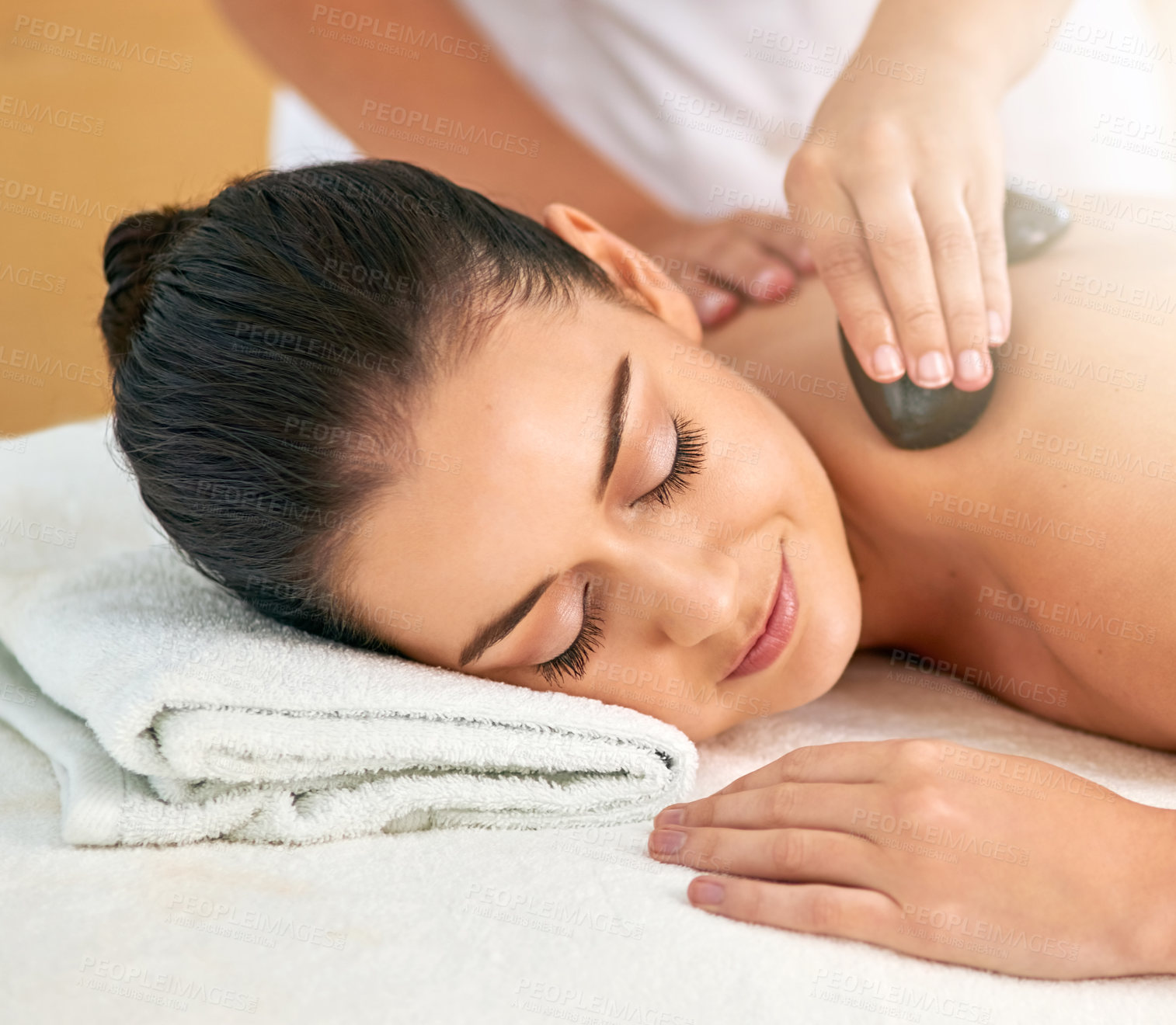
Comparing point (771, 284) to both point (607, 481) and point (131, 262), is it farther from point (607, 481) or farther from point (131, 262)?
point (131, 262)

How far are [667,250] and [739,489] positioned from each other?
0.82 meters

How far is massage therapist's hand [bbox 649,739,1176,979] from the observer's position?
646 millimetres

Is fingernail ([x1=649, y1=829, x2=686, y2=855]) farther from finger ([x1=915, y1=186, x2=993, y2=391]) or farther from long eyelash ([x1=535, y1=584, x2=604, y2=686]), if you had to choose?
finger ([x1=915, y1=186, x2=993, y2=391])

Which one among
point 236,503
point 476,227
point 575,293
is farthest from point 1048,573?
point 236,503

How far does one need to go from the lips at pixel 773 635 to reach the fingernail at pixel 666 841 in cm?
21

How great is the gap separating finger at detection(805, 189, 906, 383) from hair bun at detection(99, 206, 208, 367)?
623 millimetres

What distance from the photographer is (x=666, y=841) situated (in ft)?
2.52

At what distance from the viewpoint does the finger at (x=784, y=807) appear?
2.32 feet

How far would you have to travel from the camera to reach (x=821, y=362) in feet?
3.76

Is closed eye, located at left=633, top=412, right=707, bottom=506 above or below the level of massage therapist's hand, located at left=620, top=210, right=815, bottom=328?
above

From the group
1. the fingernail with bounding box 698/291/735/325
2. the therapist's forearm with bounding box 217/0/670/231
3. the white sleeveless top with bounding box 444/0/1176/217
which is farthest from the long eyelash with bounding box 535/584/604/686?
the therapist's forearm with bounding box 217/0/670/231

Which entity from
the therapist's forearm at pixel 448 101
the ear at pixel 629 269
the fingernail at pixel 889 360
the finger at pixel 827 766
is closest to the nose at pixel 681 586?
the finger at pixel 827 766

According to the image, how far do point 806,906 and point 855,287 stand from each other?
584 millimetres

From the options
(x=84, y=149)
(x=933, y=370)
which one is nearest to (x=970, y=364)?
(x=933, y=370)
